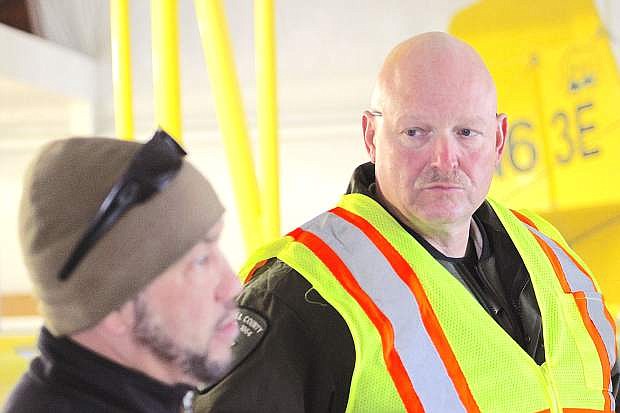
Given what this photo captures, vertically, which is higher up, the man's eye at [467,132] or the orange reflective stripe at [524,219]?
the man's eye at [467,132]

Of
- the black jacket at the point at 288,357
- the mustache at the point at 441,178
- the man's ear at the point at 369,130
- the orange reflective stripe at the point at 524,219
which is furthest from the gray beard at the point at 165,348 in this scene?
the orange reflective stripe at the point at 524,219

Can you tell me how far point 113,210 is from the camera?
→ 88 centimetres

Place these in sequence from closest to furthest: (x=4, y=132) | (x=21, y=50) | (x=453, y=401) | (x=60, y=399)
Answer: (x=60, y=399), (x=453, y=401), (x=21, y=50), (x=4, y=132)

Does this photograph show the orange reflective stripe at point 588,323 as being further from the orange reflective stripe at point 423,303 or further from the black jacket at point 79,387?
the black jacket at point 79,387

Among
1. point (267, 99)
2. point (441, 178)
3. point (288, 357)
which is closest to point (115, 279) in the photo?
point (288, 357)

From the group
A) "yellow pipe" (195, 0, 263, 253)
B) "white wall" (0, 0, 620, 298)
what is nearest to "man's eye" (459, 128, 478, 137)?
"yellow pipe" (195, 0, 263, 253)

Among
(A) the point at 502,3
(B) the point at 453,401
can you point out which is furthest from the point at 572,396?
(A) the point at 502,3

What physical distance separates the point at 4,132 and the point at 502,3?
3.64 m

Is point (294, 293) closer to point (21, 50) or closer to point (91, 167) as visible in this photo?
point (91, 167)

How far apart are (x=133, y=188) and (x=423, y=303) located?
718 millimetres

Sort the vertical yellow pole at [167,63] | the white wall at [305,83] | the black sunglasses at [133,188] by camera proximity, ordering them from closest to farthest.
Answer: the black sunglasses at [133,188], the vertical yellow pole at [167,63], the white wall at [305,83]

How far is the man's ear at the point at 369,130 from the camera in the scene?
5.50 feet

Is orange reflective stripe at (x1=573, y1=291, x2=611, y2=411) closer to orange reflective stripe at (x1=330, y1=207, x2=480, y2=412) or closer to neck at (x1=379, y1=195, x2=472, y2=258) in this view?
neck at (x1=379, y1=195, x2=472, y2=258)

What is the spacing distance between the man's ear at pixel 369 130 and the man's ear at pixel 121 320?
33.3 inches
